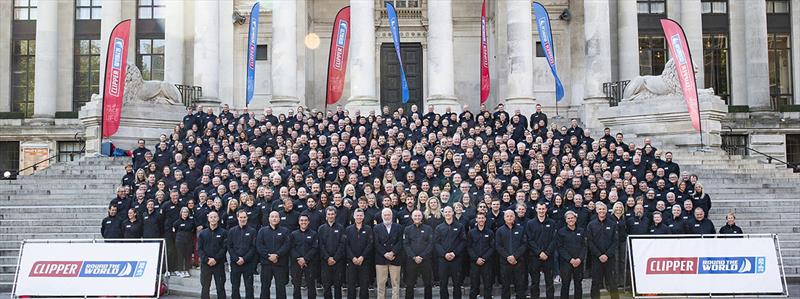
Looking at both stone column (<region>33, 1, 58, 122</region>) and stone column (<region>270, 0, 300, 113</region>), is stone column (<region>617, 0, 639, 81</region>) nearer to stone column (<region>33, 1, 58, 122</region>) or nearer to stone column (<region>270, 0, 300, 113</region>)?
stone column (<region>270, 0, 300, 113</region>)

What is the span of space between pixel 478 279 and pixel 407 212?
1766 mm

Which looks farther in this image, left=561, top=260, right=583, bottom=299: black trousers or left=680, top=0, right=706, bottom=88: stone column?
left=680, top=0, right=706, bottom=88: stone column

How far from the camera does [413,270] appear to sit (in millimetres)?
14195

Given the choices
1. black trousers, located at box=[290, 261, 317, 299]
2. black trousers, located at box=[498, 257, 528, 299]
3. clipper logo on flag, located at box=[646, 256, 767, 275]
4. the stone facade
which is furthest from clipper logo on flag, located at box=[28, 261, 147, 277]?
the stone facade

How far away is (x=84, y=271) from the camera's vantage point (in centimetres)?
1384

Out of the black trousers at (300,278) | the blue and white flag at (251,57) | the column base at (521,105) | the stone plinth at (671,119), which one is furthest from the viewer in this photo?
the blue and white flag at (251,57)

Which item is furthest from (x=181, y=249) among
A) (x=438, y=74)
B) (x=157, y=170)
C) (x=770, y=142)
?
(x=770, y=142)

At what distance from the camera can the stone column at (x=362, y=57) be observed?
2931 centimetres

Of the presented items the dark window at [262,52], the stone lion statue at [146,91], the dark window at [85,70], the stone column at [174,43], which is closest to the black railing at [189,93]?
the stone lion statue at [146,91]

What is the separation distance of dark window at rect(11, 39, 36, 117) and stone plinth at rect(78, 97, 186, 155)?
47.1ft

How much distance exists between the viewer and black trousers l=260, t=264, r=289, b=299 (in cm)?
1403

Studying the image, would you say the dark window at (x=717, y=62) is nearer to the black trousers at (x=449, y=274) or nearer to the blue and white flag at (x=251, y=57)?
the blue and white flag at (x=251, y=57)

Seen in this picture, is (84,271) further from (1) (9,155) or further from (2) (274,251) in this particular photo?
(1) (9,155)

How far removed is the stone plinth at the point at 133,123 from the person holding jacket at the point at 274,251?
1533 centimetres
